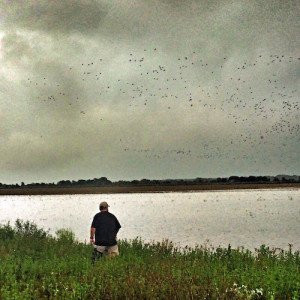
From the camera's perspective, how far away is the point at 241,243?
35188mm

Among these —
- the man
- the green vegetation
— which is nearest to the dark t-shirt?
the man

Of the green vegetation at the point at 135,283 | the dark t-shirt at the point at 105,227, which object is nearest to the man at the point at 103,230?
the dark t-shirt at the point at 105,227

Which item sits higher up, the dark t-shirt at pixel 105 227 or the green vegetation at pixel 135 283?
the dark t-shirt at pixel 105 227

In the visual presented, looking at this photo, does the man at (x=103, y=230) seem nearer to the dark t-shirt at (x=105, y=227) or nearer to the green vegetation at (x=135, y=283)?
the dark t-shirt at (x=105, y=227)

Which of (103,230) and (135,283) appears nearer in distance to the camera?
(135,283)

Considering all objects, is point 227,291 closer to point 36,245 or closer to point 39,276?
point 39,276

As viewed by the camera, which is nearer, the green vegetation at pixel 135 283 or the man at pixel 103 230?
the green vegetation at pixel 135 283

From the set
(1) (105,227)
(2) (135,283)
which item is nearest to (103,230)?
(1) (105,227)

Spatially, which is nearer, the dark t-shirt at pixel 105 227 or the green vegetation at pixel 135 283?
the green vegetation at pixel 135 283

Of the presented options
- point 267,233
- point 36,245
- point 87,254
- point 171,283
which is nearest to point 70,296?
point 171,283

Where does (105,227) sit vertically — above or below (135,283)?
above

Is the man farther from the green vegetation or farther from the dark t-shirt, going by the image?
the green vegetation

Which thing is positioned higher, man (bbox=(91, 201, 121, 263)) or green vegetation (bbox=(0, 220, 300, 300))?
man (bbox=(91, 201, 121, 263))

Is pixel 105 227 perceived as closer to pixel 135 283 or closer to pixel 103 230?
pixel 103 230
